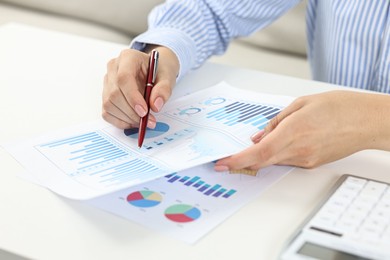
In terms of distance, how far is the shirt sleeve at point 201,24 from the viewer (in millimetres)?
1066

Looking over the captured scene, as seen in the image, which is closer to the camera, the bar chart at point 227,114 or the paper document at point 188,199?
the paper document at point 188,199

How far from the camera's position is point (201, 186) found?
2.38ft

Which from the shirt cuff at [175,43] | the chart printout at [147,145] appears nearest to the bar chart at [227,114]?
the chart printout at [147,145]

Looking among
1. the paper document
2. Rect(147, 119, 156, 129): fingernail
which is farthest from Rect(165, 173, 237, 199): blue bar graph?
Rect(147, 119, 156, 129): fingernail

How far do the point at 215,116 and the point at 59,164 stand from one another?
8.9 inches

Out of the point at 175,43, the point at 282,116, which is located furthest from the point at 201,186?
the point at 175,43

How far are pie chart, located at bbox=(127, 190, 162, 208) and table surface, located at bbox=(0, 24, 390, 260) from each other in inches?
1.2

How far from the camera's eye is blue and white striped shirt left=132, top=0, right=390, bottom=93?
112 centimetres

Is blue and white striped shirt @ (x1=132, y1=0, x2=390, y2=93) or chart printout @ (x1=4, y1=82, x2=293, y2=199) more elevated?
blue and white striped shirt @ (x1=132, y1=0, x2=390, y2=93)

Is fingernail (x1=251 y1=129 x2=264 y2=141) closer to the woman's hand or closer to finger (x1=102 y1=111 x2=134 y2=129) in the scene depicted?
the woman's hand

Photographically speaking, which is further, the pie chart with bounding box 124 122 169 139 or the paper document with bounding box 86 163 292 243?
the pie chart with bounding box 124 122 169 139

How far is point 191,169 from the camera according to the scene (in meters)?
0.76

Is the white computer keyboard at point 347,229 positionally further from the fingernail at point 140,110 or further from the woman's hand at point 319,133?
the fingernail at point 140,110

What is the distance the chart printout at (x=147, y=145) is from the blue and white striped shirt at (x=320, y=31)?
17cm
